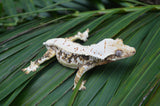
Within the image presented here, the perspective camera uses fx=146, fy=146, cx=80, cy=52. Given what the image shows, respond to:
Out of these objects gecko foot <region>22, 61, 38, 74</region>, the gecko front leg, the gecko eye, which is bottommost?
gecko foot <region>22, 61, 38, 74</region>

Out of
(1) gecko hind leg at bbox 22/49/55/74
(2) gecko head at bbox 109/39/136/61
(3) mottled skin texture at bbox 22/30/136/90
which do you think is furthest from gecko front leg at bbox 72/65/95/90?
(1) gecko hind leg at bbox 22/49/55/74

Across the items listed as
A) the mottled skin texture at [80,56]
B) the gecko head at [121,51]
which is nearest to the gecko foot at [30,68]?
the mottled skin texture at [80,56]

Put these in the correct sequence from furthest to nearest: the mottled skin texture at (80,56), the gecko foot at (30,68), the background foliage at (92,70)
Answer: the gecko foot at (30,68) < the mottled skin texture at (80,56) < the background foliage at (92,70)

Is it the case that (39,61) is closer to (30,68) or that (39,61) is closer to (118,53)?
(30,68)

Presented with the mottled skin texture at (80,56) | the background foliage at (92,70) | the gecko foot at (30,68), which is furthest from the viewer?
the gecko foot at (30,68)

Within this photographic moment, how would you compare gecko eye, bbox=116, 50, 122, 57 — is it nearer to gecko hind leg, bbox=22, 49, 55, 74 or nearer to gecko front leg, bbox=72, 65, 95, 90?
gecko front leg, bbox=72, 65, 95, 90

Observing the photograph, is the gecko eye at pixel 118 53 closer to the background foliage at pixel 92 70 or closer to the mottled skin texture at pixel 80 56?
the mottled skin texture at pixel 80 56

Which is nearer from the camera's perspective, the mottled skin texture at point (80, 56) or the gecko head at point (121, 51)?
the gecko head at point (121, 51)
